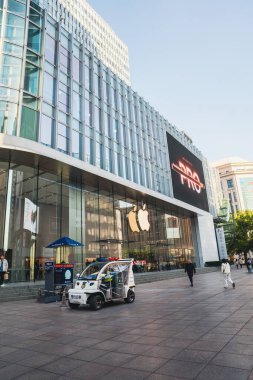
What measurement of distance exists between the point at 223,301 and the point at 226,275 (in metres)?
5.21

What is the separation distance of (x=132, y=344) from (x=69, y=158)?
16870mm

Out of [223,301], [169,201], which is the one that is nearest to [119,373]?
[223,301]

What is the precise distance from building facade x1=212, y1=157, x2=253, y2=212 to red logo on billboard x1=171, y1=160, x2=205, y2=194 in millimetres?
68571

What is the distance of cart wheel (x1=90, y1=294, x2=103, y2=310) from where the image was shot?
1034 cm

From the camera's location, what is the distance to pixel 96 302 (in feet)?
34.2

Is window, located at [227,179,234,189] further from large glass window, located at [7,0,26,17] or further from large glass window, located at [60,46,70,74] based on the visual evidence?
large glass window, located at [7,0,26,17]

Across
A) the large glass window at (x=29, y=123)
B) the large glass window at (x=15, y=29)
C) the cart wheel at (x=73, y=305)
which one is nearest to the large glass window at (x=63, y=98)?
the large glass window at (x=29, y=123)

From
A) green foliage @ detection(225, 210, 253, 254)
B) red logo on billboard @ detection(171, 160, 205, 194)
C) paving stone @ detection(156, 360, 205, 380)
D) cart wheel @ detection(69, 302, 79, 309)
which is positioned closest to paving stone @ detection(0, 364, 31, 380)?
paving stone @ detection(156, 360, 205, 380)

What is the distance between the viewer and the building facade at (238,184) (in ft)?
358

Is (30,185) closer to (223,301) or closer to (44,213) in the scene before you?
(44,213)

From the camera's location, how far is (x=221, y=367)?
4258 mm

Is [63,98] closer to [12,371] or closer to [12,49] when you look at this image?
Result: [12,49]

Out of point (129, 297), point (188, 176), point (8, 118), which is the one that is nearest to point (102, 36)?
point (188, 176)

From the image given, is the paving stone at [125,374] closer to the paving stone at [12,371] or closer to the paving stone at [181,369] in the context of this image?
the paving stone at [181,369]
